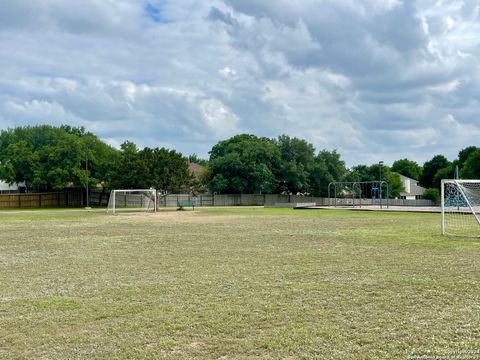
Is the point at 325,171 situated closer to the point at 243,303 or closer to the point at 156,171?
the point at 156,171

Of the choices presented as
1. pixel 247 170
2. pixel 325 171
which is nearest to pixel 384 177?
pixel 325 171

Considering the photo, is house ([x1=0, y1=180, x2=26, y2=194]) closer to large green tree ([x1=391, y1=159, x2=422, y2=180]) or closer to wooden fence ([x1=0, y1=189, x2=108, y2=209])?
wooden fence ([x1=0, y1=189, x2=108, y2=209])

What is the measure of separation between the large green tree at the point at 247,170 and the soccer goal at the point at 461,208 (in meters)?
33.9

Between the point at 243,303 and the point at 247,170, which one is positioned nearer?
the point at 243,303

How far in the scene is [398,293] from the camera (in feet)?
22.2

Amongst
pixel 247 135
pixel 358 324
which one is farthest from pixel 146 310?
pixel 247 135

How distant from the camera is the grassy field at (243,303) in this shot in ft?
15.5

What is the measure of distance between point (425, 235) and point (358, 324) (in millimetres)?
11222

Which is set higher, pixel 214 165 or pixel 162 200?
pixel 214 165

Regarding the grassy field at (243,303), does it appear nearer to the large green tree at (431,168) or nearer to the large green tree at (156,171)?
the large green tree at (156,171)

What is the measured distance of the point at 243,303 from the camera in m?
6.40

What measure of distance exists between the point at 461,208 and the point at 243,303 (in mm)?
22775

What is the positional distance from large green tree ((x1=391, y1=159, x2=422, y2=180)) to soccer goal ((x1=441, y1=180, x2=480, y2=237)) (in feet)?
292

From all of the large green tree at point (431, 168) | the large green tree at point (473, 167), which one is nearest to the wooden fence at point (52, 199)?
the large green tree at point (473, 167)
